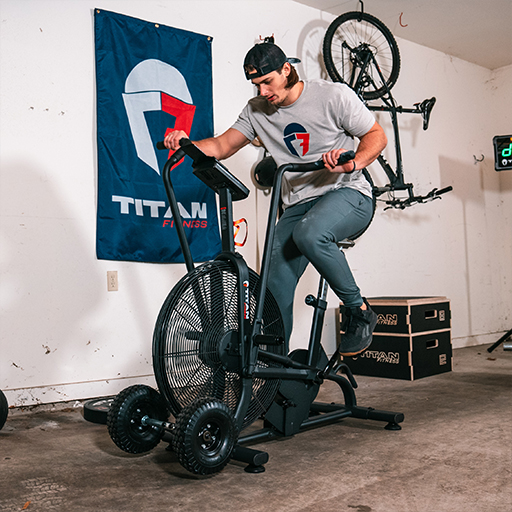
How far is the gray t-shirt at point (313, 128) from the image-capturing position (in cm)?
212

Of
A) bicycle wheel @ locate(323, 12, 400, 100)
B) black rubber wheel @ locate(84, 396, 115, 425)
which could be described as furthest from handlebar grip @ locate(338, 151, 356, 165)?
bicycle wheel @ locate(323, 12, 400, 100)

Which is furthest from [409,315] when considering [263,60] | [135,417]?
[135,417]

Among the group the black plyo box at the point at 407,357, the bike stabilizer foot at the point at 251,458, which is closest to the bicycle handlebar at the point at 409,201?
the black plyo box at the point at 407,357

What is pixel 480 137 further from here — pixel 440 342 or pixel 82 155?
pixel 82 155

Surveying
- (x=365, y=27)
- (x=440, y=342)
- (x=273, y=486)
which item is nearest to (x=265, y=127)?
(x=273, y=486)

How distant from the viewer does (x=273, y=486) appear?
64.6 inches

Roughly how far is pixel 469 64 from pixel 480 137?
735 mm

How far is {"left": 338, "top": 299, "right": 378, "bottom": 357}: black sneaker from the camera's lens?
2109 millimetres

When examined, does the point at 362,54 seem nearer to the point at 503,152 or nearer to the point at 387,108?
the point at 387,108

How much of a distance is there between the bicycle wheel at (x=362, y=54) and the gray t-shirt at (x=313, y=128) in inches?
76.9

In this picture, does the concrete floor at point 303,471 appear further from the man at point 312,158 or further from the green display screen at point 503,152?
the green display screen at point 503,152

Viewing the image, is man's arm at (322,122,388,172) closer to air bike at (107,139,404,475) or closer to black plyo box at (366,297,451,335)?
air bike at (107,139,404,475)

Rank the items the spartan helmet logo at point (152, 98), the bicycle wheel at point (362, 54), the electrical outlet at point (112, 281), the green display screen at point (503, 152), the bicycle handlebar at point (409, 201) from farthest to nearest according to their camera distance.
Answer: the green display screen at point (503, 152) < the bicycle handlebar at point (409, 201) < the bicycle wheel at point (362, 54) < the spartan helmet logo at point (152, 98) < the electrical outlet at point (112, 281)

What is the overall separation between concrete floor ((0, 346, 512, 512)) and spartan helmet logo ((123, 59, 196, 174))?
1621mm
